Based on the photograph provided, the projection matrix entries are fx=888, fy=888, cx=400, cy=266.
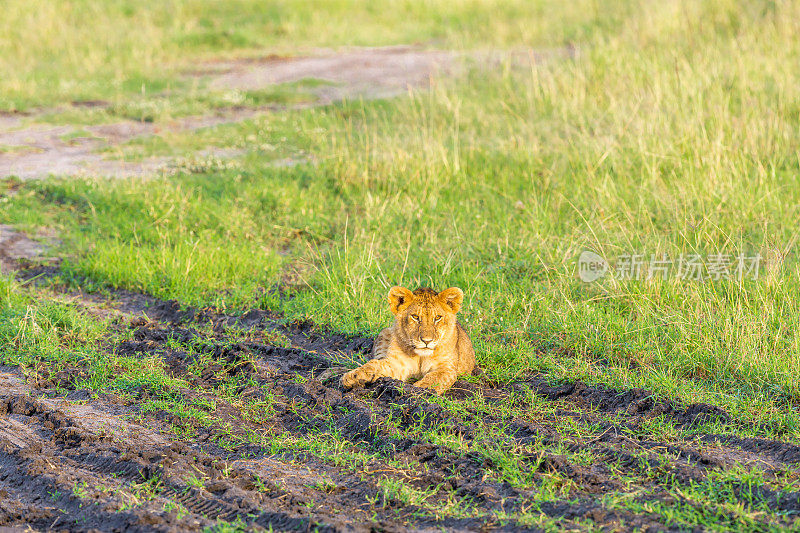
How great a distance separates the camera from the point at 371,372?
17.0 ft

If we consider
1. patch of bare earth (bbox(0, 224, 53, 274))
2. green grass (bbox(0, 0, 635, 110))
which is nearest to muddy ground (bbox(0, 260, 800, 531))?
patch of bare earth (bbox(0, 224, 53, 274))

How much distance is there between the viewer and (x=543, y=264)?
6.58 metres

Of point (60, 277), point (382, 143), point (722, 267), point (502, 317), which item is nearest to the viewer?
point (502, 317)

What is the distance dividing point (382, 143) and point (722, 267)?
166 inches

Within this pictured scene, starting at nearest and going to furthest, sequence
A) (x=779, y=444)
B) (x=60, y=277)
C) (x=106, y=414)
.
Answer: (x=779, y=444) → (x=106, y=414) → (x=60, y=277)

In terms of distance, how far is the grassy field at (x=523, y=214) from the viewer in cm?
578

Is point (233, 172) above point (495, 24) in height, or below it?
below

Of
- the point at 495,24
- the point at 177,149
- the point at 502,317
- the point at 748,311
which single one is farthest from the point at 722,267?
the point at 495,24

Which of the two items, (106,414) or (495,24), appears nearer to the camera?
(106,414)

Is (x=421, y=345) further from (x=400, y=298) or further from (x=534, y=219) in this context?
(x=534, y=219)

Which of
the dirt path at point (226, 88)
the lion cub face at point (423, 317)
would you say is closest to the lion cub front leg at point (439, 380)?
the lion cub face at point (423, 317)

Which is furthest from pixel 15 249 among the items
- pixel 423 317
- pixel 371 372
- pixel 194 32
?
pixel 194 32

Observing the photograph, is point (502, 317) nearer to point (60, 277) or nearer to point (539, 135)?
point (60, 277)

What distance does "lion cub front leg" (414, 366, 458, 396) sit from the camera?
5090 mm
